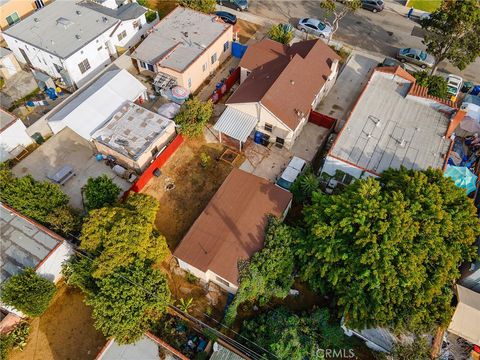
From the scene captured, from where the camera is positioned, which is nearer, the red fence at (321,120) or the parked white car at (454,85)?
the red fence at (321,120)

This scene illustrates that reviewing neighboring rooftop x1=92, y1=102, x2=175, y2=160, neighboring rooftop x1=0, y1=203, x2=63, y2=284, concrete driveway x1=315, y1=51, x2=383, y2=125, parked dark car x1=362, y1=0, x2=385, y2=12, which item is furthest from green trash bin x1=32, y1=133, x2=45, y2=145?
parked dark car x1=362, y1=0, x2=385, y2=12

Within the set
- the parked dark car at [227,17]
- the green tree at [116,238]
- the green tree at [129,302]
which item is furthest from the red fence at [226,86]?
the green tree at [129,302]

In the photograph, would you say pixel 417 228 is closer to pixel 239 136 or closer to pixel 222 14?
pixel 239 136

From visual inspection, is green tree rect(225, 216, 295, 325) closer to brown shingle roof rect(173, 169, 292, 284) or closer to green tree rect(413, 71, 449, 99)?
brown shingle roof rect(173, 169, 292, 284)

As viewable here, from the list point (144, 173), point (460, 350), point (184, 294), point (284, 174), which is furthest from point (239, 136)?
point (460, 350)

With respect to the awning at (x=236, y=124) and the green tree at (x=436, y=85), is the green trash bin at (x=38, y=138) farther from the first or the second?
the green tree at (x=436, y=85)
